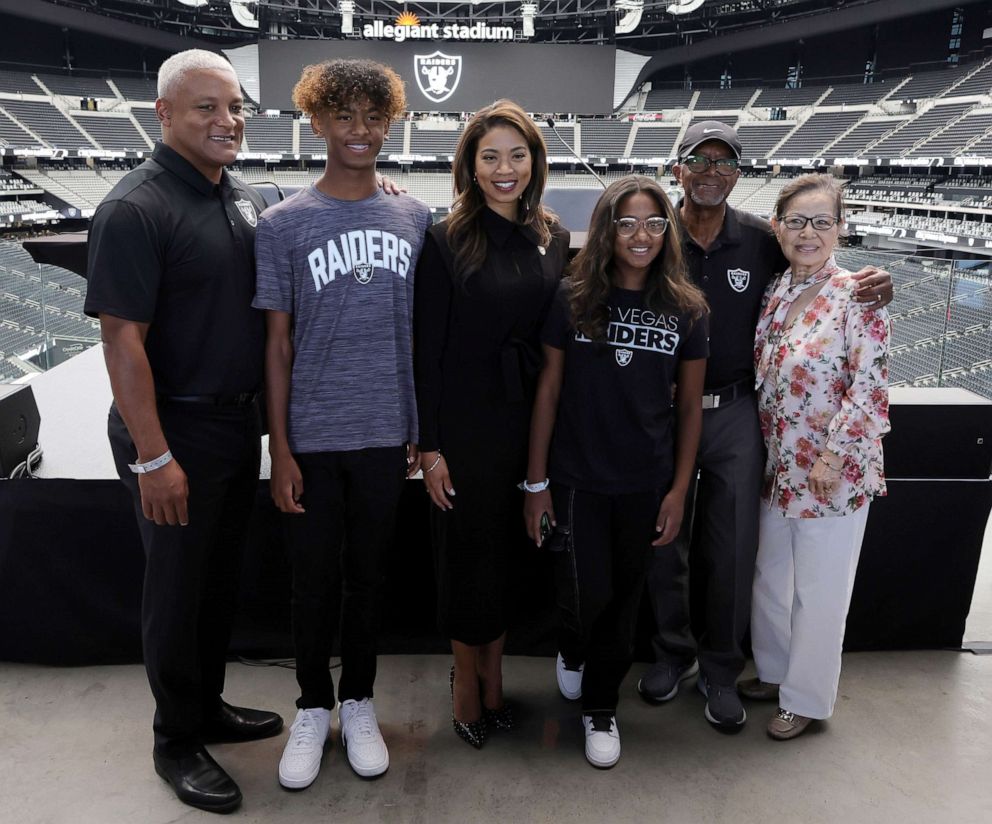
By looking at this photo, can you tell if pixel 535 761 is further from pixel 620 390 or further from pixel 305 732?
pixel 620 390

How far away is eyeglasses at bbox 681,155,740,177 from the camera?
71.8 inches

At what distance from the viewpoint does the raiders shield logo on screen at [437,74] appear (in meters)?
26.9

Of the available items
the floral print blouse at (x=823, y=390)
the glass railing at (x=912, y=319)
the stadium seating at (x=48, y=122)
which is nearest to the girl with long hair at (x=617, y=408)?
the floral print blouse at (x=823, y=390)

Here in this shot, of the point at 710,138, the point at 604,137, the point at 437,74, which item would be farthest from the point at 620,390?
the point at 604,137

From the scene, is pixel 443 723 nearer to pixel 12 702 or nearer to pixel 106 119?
pixel 12 702

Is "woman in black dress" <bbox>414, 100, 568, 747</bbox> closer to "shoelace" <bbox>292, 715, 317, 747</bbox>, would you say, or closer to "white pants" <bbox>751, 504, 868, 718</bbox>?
"shoelace" <bbox>292, 715, 317, 747</bbox>

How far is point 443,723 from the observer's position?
1936 millimetres

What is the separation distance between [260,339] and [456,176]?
0.53 m

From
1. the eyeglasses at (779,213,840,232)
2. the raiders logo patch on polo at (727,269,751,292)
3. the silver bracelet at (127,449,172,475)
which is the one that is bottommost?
the silver bracelet at (127,449,172,475)

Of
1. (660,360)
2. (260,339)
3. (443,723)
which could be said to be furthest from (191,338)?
(443,723)

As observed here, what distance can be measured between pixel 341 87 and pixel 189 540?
98 centimetres

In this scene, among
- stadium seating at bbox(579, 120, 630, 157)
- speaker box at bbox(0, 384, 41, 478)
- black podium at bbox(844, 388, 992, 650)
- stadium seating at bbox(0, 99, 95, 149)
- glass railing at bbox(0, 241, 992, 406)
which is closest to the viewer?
speaker box at bbox(0, 384, 41, 478)

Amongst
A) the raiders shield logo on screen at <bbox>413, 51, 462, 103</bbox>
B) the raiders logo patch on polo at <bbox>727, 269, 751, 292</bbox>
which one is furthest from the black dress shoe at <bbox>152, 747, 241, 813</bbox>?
the raiders shield logo on screen at <bbox>413, 51, 462, 103</bbox>

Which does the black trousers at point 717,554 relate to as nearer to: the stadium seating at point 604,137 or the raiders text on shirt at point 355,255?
the raiders text on shirt at point 355,255
